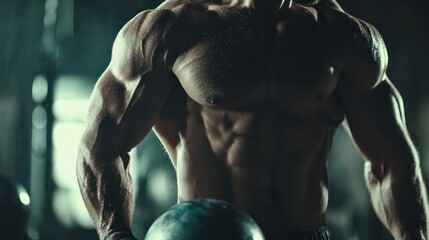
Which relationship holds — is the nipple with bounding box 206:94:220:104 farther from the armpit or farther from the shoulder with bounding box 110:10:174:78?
the armpit

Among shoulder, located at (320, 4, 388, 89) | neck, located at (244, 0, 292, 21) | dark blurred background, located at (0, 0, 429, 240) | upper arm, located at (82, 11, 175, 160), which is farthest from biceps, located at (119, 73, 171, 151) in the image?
dark blurred background, located at (0, 0, 429, 240)

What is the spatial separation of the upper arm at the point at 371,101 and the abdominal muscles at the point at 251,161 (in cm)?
12

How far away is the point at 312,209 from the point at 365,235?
1.68 metres

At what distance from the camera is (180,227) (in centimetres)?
98

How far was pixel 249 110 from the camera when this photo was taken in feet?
4.50

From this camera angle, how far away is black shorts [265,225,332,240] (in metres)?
1.36

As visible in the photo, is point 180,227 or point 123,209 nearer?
point 180,227

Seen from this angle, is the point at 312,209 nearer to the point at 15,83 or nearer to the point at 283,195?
the point at 283,195

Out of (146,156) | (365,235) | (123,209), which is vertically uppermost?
(123,209)

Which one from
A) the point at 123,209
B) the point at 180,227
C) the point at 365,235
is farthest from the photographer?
the point at 365,235

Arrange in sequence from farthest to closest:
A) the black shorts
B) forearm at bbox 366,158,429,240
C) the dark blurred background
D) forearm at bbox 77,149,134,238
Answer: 1. the dark blurred background
2. forearm at bbox 366,158,429,240
3. the black shorts
4. forearm at bbox 77,149,134,238

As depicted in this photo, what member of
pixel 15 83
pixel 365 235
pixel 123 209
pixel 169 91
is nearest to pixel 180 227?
pixel 123 209

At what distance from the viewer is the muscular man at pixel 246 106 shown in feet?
4.32

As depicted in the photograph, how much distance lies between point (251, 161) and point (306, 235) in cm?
17
